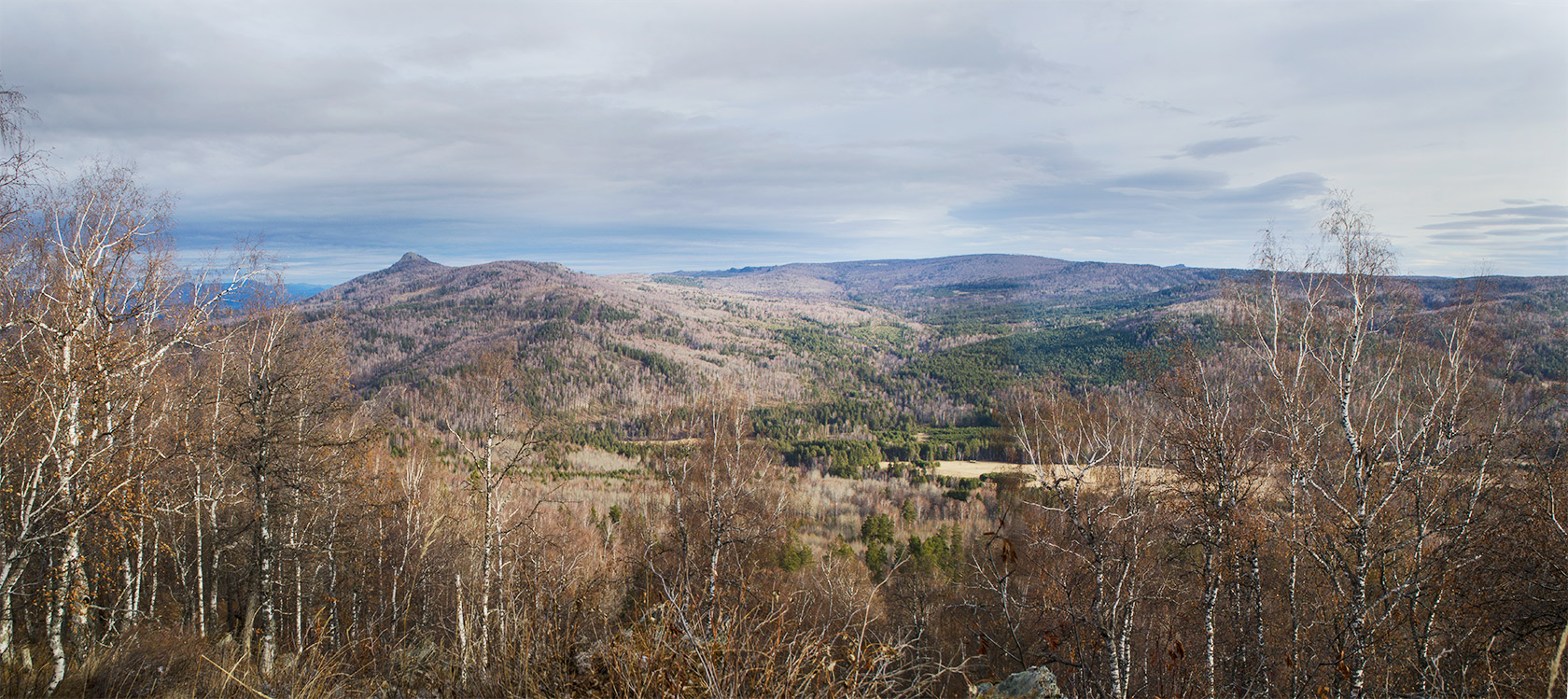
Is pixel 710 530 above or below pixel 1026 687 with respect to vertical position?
below

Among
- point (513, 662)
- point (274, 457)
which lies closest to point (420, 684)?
point (513, 662)

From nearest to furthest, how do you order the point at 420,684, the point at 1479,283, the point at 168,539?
the point at 420,684 < the point at 1479,283 < the point at 168,539

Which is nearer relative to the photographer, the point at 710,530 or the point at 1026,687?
the point at 1026,687

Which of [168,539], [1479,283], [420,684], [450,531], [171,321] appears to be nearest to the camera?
[420,684]

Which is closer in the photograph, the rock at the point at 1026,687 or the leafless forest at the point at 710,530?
the leafless forest at the point at 710,530

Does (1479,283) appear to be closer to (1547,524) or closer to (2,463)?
(1547,524)
